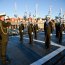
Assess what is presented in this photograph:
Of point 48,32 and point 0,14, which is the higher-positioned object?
point 0,14

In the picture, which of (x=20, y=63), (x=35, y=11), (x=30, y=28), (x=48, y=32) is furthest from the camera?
(x=35, y=11)

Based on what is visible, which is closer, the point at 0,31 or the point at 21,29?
the point at 0,31

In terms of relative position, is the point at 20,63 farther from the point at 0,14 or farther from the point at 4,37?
the point at 0,14

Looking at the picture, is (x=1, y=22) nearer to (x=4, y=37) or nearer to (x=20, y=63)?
(x=4, y=37)

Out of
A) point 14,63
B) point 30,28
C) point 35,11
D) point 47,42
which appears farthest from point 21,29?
point 35,11

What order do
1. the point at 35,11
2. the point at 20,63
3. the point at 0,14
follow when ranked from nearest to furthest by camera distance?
the point at 0,14
the point at 20,63
the point at 35,11

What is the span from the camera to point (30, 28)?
20672 mm

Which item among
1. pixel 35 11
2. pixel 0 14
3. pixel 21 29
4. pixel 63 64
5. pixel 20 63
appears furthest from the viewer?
pixel 35 11

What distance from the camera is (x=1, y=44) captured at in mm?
9734

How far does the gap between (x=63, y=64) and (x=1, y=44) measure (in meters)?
2.64

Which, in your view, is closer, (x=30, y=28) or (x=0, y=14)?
(x=0, y=14)

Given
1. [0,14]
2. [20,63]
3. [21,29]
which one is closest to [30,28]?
[21,29]

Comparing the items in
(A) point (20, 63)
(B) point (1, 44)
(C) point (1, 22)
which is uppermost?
(C) point (1, 22)

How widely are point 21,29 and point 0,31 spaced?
13941mm
